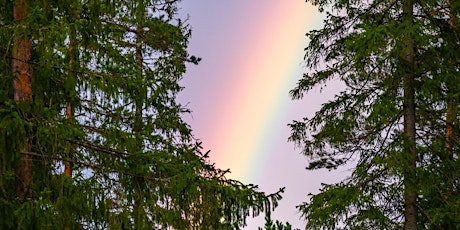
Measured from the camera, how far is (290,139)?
15.2m

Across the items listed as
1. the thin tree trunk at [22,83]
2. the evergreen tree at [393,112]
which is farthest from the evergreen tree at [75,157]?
the evergreen tree at [393,112]

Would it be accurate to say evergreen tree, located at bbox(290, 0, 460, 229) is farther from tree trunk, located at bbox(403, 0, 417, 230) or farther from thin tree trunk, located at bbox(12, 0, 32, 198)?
thin tree trunk, located at bbox(12, 0, 32, 198)

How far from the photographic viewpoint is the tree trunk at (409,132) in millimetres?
12156

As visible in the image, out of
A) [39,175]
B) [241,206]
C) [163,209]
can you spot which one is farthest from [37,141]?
[241,206]

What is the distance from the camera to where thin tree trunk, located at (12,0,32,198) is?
780cm

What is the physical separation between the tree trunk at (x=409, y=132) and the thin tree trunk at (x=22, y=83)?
7000 millimetres

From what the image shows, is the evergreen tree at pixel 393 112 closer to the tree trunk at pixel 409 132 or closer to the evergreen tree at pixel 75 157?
the tree trunk at pixel 409 132

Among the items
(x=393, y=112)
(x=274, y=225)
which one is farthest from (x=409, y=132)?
(x=274, y=225)

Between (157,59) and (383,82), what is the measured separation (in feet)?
20.7

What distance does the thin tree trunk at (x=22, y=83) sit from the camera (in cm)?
780

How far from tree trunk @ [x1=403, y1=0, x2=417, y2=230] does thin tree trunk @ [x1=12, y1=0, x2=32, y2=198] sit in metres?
7.00

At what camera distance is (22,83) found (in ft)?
26.5

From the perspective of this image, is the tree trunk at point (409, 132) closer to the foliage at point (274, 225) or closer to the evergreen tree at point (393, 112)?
the evergreen tree at point (393, 112)

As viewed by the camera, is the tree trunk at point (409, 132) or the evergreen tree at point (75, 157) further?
the tree trunk at point (409, 132)
